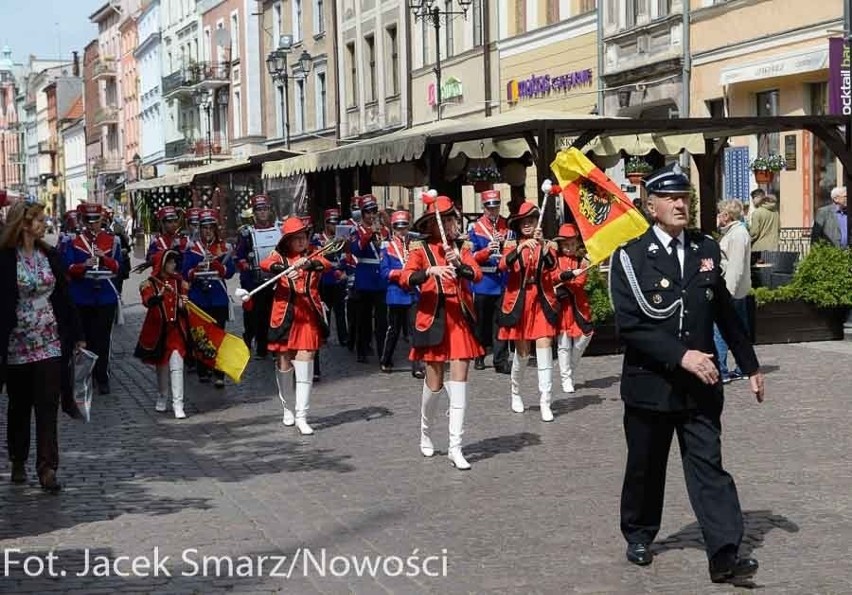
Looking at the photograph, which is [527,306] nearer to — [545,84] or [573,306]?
[573,306]

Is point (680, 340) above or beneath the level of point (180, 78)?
beneath

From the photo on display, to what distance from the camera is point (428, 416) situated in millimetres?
10203

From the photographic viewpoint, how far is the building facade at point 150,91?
8300cm

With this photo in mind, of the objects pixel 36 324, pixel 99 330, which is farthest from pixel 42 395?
pixel 99 330

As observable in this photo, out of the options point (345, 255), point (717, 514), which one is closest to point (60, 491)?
point (717, 514)

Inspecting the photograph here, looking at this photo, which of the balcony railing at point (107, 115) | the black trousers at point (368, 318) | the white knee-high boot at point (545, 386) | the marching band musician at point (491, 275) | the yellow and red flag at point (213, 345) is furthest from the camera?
the balcony railing at point (107, 115)

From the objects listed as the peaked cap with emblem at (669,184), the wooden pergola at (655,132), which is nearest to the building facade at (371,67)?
the wooden pergola at (655,132)

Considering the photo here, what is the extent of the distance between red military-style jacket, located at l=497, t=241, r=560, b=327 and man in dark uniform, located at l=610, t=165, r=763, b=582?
17.4 ft

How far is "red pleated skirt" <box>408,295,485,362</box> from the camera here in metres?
9.98

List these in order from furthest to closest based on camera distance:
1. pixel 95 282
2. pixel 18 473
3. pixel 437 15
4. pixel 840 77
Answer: pixel 437 15
pixel 840 77
pixel 95 282
pixel 18 473

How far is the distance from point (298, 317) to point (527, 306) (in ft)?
6.31

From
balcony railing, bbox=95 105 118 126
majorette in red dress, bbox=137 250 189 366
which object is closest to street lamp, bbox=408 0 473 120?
majorette in red dress, bbox=137 250 189 366

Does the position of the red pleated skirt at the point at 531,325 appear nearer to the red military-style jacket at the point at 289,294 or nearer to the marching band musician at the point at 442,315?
the red military-style jacket at the point at 289,294

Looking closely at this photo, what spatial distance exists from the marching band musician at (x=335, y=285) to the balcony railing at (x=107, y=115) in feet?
279
